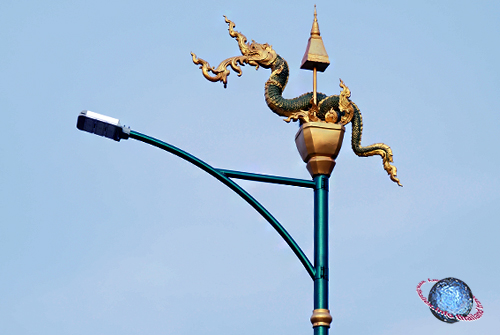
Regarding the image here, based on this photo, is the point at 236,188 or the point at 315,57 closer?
the point at 236,188

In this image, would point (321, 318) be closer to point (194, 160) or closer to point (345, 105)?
point (194, 160)

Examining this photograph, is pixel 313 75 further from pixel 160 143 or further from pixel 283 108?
pixel 160 143

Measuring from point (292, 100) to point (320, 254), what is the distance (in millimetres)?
1910

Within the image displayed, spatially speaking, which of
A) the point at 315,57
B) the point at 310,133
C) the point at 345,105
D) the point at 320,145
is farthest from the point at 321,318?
the point at 315,57

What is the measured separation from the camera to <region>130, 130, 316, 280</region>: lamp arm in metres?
7.97

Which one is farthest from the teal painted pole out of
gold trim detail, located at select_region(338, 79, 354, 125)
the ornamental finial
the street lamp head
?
the street lamp head

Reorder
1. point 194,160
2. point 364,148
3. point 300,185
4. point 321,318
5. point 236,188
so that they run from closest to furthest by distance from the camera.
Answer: point 321,318 < point 194,160 < point 236,188 < point 300,185 < point 364,148

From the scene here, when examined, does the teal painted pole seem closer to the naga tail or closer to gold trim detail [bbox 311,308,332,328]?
gold trim detail [bbox 311,308,332,328]

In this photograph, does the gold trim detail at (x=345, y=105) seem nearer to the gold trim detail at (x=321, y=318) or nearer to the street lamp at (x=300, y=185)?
the street lamp at (x=300, y=185)

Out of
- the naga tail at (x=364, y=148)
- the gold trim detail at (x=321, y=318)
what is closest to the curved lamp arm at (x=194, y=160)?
the gold trim detail at (x=321, y=318)

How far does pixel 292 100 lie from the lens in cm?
903

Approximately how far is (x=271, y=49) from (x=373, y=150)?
172 centimetres

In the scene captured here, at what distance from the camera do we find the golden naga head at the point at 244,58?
9.16 meters

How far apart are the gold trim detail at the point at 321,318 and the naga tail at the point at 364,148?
2069 millimetres
